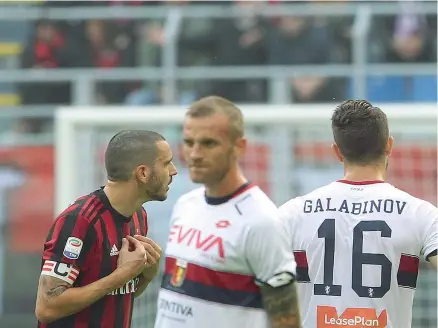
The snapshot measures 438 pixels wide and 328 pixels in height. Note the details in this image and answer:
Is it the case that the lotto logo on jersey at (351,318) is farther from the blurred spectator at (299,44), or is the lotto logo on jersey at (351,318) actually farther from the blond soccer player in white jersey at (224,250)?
the blurred spectator at (299,44)

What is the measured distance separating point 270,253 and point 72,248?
2.62 feet

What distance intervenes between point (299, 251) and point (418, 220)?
1.66ft

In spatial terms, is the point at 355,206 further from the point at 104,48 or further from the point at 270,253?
the point at 104,48

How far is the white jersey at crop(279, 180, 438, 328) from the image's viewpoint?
4.06 m

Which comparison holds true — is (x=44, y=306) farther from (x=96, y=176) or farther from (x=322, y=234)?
(x=96, y=176)

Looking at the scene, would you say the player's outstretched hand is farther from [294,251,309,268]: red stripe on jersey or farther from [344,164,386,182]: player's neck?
[344,164,386,182]: player's neck

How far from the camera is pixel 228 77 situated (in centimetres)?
966

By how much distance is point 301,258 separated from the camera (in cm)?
418

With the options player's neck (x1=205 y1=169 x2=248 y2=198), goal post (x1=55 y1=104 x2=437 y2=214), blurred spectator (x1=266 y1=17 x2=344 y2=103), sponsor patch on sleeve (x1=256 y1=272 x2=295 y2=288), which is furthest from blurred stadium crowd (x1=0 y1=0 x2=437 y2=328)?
sponsor patch on sleeve (x1=256 y1=272 x2=295 y2=288)

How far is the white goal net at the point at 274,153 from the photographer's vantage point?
750 cm

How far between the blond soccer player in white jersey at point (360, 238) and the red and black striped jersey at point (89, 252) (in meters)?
0.73

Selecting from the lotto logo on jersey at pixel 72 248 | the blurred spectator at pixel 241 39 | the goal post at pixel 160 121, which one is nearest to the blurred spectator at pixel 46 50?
the blurred spectator at pixel 241 39

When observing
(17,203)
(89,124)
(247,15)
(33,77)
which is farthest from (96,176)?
(247,15)

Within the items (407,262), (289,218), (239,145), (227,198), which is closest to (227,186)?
(227,198)
